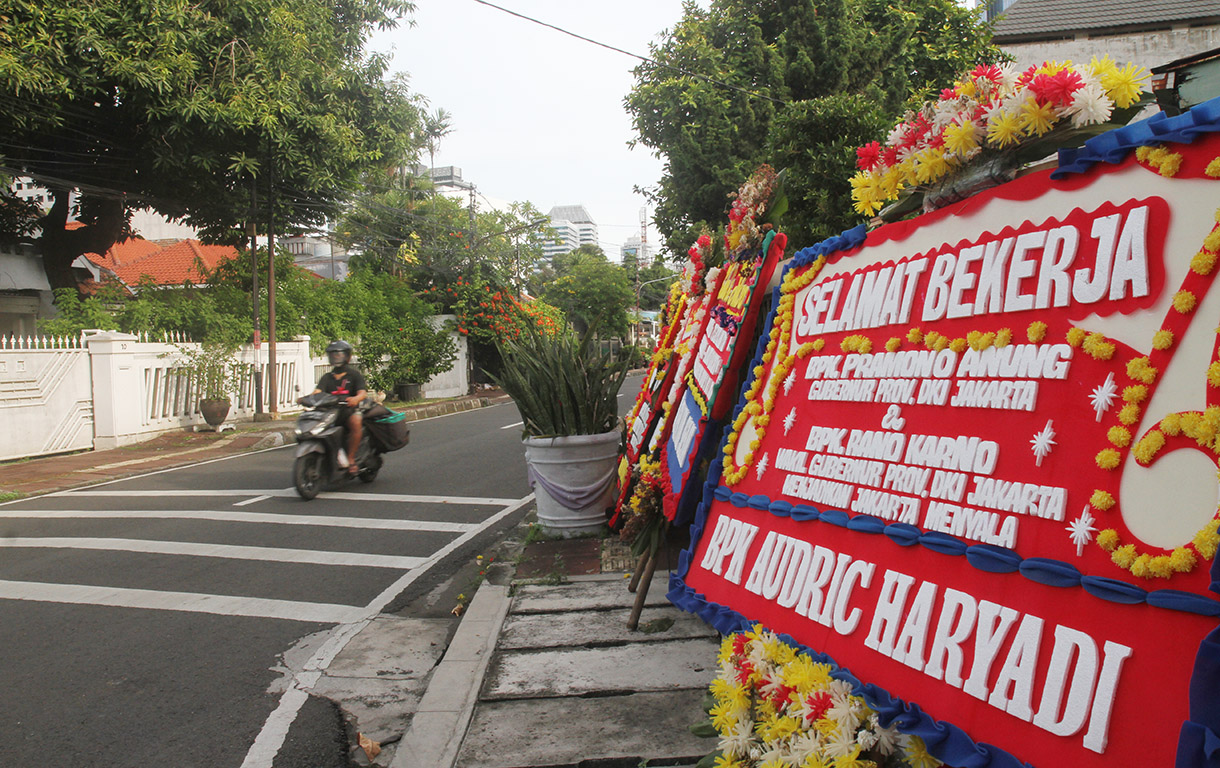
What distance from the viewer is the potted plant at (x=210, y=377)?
1386 cm

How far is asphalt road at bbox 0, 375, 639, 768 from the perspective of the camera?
10.3ft

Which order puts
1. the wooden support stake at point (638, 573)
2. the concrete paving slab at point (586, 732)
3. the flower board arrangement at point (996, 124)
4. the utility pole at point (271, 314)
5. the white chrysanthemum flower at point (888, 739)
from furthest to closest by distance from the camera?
the utility pole at point (271, 314) < the wooden support stake at point (638, 573) < the concrete paving slab at point (586, 732) < the flower board arrangement at point (996, 124) < the white chrysanthemum flower at point (888, 739)

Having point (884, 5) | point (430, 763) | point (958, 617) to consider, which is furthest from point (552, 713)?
point (884, 5)

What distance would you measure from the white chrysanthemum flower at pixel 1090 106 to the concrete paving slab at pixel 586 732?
2.13m

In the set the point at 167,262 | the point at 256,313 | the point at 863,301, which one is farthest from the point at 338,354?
the point at 167,262

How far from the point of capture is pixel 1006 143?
6.97 feet

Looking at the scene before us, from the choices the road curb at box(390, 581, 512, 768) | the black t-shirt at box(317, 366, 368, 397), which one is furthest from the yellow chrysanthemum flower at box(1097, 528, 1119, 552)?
the black t-shirt at box(317, 366, 368, 397)

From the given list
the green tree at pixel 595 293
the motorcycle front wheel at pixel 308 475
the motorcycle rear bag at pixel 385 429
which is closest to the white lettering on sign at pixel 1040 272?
the motorcycle front wheel at pixel 308 475

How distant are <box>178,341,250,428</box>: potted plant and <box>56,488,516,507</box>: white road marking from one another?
5109 millimetres

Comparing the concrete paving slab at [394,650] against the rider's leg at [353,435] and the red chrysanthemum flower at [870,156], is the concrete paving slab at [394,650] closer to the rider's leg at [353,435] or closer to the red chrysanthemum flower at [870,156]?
the red chrysanthemum flower at [870,156]

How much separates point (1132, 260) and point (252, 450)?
497 inches

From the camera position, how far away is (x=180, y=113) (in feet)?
41.5

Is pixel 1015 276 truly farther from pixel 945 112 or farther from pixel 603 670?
pixel 603 670

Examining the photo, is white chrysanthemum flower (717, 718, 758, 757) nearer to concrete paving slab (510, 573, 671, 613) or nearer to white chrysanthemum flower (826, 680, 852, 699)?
white chrysanthemum flower (826, 680, 852, 699)
